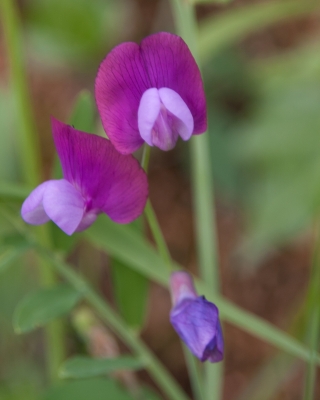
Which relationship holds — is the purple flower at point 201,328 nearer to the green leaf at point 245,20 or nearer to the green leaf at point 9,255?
the green leaf at point 9,255

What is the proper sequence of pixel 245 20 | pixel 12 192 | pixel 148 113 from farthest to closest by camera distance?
pixel 245 20
pixel 12 192
pixel 148 113

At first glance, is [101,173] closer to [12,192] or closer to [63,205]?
[63,205]

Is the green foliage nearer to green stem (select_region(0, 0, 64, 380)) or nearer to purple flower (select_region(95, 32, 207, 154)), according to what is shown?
green stem (select_region(0, 0, 64, 380))

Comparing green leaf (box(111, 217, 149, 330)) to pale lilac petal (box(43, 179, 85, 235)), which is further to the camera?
green leaf (box(111, 217, 149, 330))

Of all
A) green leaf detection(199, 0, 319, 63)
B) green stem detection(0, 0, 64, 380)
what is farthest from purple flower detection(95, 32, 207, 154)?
green leaf detection(199, 0, 319, 63)

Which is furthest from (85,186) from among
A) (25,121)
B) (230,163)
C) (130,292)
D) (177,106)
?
(230,163)

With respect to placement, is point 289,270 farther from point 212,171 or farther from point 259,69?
point 259,69
